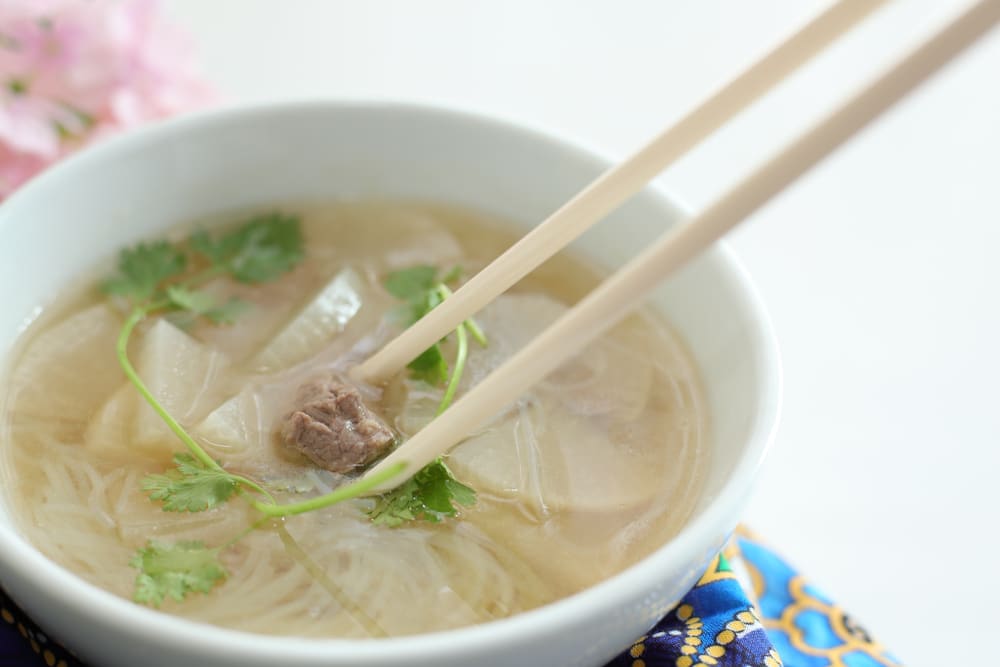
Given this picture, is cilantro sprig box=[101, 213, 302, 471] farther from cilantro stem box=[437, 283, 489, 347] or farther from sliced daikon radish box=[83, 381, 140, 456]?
cilantro stem box=[437, 283, 489, 347]

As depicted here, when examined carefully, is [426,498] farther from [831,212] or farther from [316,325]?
[831,212]

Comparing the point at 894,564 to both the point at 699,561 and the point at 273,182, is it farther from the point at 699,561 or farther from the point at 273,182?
the point at 273,182

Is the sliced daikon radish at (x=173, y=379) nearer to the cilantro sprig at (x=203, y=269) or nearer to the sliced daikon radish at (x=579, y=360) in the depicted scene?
the cilantro sprig at (x=203, y=269)

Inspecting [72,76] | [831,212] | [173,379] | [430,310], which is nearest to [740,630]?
[430,310]

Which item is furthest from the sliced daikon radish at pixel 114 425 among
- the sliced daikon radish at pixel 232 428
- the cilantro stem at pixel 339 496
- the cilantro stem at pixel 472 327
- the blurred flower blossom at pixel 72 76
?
the blurred flower blossom at pixel 72 76

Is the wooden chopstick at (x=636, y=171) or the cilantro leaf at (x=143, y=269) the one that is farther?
the cilantro leaf at (x=143, y=269)

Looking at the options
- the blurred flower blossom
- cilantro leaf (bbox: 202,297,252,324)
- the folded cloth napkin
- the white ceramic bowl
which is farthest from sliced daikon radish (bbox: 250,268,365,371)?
the blurred flower blossom

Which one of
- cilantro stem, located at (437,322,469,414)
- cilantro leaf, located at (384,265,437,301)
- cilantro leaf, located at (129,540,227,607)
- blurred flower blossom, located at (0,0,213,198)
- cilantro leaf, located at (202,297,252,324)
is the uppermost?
blurred flower blossom, located at (0,0,213,198)
